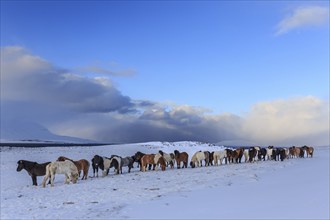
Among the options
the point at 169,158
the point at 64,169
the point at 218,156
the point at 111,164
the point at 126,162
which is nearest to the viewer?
the point at 64,169

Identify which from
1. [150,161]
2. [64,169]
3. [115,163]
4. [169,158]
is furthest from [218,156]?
[64,169]

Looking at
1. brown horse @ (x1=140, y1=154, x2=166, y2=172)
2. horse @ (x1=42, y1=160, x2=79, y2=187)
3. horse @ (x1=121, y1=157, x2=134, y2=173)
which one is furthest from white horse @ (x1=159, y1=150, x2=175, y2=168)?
horse @ (x1=42, y1=160, x2=79, y2=187)

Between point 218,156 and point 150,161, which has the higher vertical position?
point 218,156

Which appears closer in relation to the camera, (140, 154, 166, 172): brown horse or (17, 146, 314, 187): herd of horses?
(17, 146, 314, 187): herd of horses

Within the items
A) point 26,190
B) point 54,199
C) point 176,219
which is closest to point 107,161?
point 26,190

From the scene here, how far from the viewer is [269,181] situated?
17.3 meters

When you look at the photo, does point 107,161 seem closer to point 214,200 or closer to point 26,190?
point 26,190

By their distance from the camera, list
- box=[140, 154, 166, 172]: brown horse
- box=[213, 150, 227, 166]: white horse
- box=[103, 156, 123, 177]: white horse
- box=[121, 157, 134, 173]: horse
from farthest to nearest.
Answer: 1. box=[213, 150, 227, 166]: white horse
2. box=[140, 154, 166, 172]: brown horse
3. box=[121, 157, 134, 173]: horse
4. box=[103, 156, 123, 177]: white horse

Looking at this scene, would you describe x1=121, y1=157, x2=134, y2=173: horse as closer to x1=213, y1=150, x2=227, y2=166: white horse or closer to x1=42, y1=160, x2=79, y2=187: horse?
x1=42, y1=160, x2=79, y2=187: horse

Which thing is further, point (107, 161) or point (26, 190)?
point (107, 161)

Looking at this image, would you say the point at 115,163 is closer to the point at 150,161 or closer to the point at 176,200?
the point at 150,161

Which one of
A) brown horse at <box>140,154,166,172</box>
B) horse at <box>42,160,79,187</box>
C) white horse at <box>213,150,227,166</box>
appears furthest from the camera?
white horse at <box>213,150,227,166</box>

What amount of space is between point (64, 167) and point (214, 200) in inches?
413

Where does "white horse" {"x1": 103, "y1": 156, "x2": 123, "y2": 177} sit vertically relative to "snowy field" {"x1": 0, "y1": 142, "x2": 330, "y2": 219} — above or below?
above
